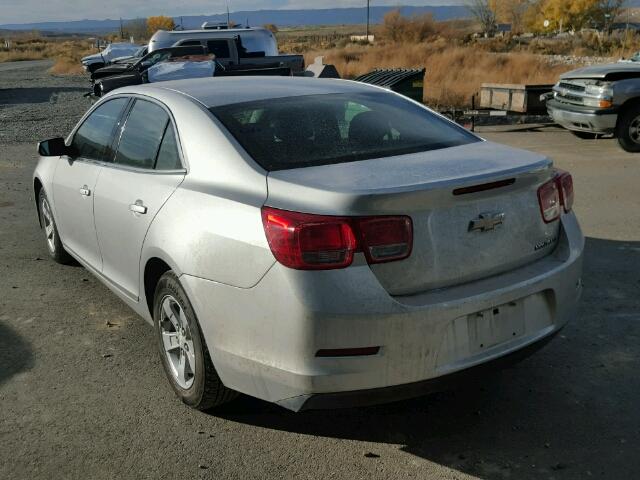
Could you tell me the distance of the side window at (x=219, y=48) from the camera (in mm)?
18609

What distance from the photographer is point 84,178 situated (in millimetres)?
4680

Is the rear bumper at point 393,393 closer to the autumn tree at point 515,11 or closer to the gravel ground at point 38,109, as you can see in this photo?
the gravel ground at point 38,109

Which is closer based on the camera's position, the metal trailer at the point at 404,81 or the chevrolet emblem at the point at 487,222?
the chevrolet emblem at the point at 487,222

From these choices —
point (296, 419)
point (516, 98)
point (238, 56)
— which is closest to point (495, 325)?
point (296, 419)

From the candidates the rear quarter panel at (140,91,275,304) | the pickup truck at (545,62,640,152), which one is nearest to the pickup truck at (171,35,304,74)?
the pickup truck at (545,62,640,152)

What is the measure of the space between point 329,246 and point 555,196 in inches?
51.0

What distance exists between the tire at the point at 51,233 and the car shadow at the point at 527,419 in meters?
2.89

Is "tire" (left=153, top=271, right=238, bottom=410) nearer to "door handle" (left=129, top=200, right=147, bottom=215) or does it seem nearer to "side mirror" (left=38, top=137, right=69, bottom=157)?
Result: "door handle" (left=129, top=200, right=147, bottom=215)

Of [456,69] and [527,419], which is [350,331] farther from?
[456,69]

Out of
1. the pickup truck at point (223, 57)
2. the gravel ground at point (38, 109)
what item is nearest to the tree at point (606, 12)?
the gravel ground at point (38, 109)

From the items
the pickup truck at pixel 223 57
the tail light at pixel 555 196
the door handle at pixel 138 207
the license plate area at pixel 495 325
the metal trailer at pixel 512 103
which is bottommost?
the metal trailer at pixel 512 103

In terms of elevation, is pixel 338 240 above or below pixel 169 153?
below

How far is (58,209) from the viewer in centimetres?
535

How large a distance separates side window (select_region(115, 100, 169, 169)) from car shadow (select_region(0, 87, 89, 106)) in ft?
67.5
